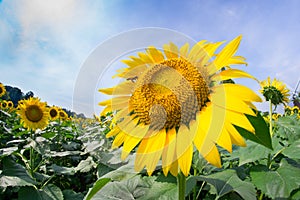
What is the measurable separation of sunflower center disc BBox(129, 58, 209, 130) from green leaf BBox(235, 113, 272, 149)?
0.48 feet

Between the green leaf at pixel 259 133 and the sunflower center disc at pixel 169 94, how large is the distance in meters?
0.15

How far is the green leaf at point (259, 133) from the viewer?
827mm

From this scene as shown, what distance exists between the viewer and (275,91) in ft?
6.89

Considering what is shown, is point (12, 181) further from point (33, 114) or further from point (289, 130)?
point (33, 114)

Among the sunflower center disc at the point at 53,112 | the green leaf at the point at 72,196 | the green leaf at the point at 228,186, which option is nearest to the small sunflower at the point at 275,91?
the green leaf at the point at 228,186

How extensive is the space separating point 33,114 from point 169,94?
11.7ft

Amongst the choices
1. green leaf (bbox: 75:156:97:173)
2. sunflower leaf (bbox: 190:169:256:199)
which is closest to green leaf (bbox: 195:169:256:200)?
sunflower leaf (bbox: 190:169:256:199)

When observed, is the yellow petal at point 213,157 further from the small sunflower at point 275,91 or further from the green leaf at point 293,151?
the small sunflower at point 275,91

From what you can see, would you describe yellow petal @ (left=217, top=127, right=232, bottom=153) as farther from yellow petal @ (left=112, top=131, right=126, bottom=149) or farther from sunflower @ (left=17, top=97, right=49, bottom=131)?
sunflower @ (left=17, top=97, right=49, bottom=131)

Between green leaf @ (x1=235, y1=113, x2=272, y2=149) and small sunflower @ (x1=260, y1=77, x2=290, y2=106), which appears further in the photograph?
small sunflower @ (x1=260, y1=77, x2=290, y2=106)

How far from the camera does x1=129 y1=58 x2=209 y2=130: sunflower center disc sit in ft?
2.92

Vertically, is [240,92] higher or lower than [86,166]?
higher

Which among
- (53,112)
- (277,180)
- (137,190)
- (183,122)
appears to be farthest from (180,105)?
(53,112)

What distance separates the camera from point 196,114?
0.88 m
